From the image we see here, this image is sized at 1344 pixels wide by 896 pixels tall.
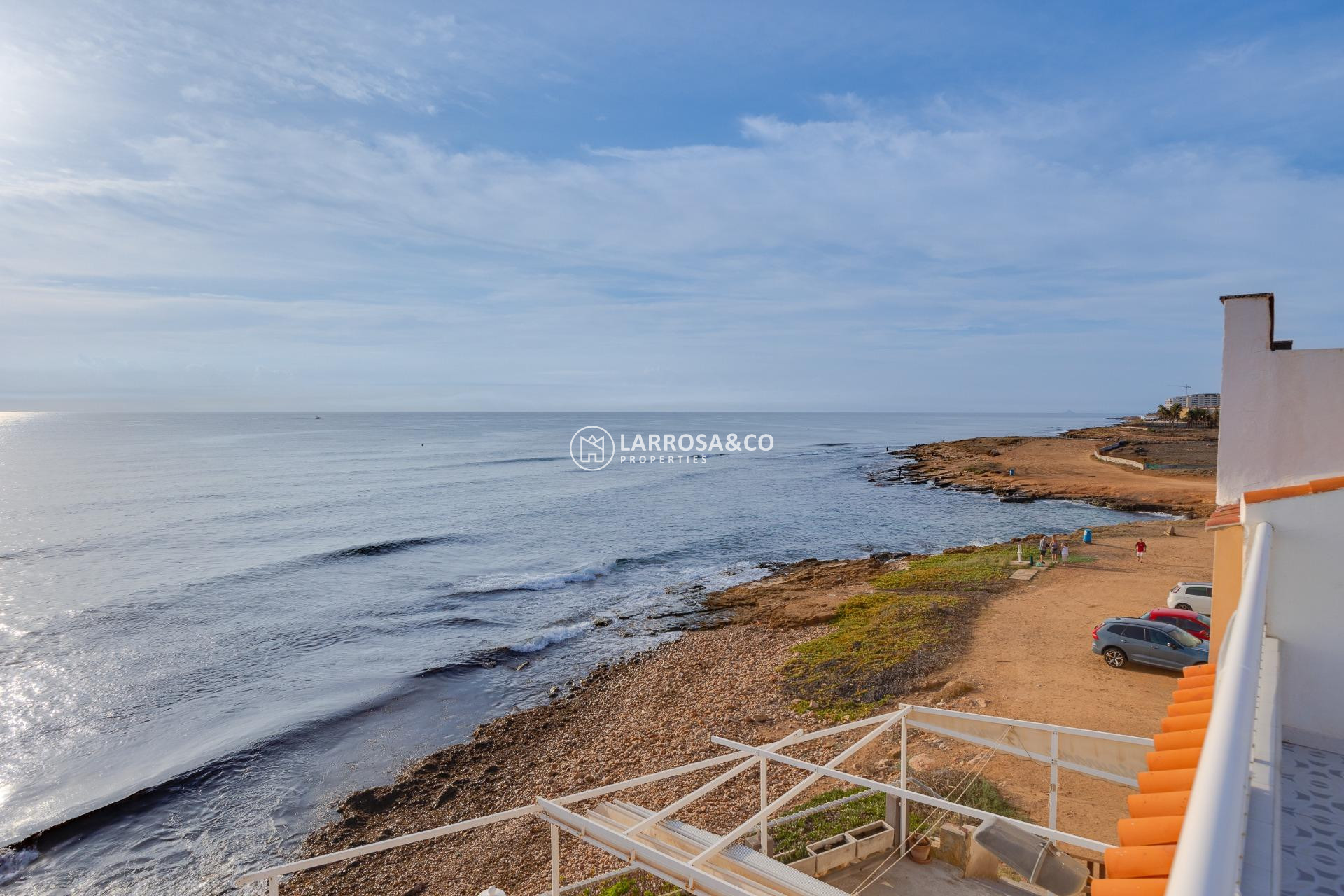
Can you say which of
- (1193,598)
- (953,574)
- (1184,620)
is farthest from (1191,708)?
(953,574)

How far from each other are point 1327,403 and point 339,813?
63.0 feet

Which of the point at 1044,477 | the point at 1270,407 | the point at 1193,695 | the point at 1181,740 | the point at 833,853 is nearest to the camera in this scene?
the point at 1181,740

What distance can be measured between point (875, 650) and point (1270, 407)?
13.5m

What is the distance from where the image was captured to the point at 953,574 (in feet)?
96.8

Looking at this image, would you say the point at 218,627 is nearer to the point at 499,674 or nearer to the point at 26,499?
the point at 499,674

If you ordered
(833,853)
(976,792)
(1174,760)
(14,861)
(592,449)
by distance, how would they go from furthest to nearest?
(592,449) → (14,861) → (976,792) → (833,853) → (1174,760)

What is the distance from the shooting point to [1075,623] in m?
22.0

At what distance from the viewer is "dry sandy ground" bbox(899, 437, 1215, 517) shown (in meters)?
51.9

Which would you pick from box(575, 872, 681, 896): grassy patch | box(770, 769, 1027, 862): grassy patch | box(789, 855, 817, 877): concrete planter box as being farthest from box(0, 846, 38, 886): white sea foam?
box(789, 855, 817, 877): concrete planter box

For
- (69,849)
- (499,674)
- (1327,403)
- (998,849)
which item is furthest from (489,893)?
(499,674)

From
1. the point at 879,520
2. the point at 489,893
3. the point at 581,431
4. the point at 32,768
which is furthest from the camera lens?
the point at 581,431

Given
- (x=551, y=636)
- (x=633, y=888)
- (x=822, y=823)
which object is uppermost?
(x=822, y=823)

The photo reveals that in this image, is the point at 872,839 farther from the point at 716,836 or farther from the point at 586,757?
the point at 586,757

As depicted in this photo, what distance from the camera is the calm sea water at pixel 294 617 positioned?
16.2 metres
